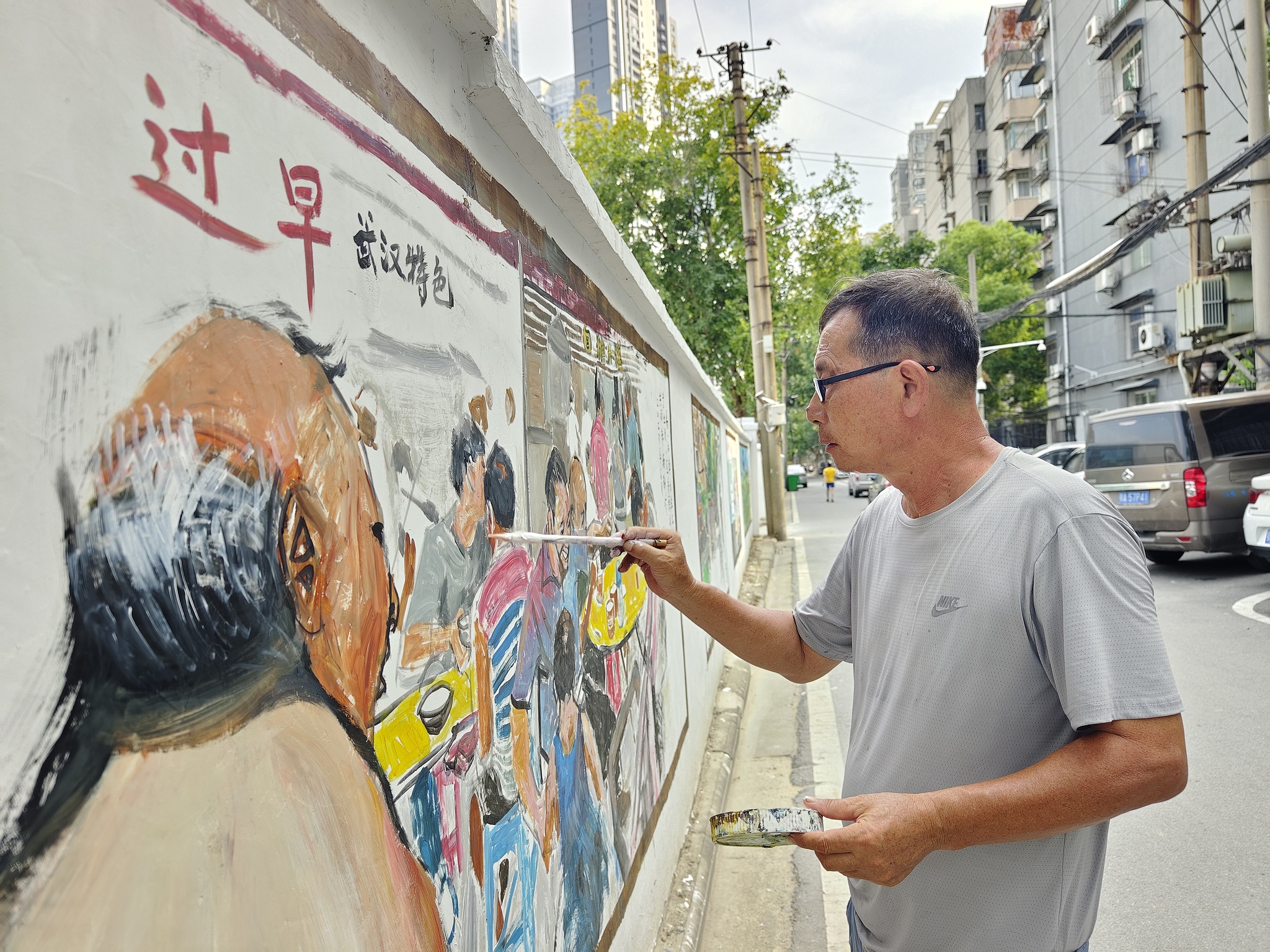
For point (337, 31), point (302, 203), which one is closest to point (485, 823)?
point (302, 203)

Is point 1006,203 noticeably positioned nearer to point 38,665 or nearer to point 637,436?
point 637,436

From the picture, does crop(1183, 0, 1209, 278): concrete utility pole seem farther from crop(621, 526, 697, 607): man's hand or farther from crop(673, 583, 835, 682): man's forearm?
crop(621, 526, 697, 607): man's hand

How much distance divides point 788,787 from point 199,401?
14.7 ft

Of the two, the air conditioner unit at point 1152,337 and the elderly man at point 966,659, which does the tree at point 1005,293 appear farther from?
the elderly man at point 966,659

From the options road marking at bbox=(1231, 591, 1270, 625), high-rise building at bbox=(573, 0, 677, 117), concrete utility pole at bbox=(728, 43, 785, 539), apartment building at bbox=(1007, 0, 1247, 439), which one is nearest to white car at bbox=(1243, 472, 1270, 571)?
road marking at bbox=(1231, 591, 1270, 625)

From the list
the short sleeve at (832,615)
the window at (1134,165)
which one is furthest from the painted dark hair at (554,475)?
the window at (1134,165)

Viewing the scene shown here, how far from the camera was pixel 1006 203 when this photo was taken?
4234 cm

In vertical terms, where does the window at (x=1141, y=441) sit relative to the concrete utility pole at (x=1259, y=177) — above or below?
below

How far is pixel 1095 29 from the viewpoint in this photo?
26.2 m

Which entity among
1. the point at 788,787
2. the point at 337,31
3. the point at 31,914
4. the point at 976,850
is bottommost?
the point at 788,787

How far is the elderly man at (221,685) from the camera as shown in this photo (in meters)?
0.69

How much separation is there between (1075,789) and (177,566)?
138 centimetres

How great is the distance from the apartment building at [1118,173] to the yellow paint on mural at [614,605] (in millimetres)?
19133

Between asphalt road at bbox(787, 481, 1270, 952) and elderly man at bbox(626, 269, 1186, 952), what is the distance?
2.00 metres
